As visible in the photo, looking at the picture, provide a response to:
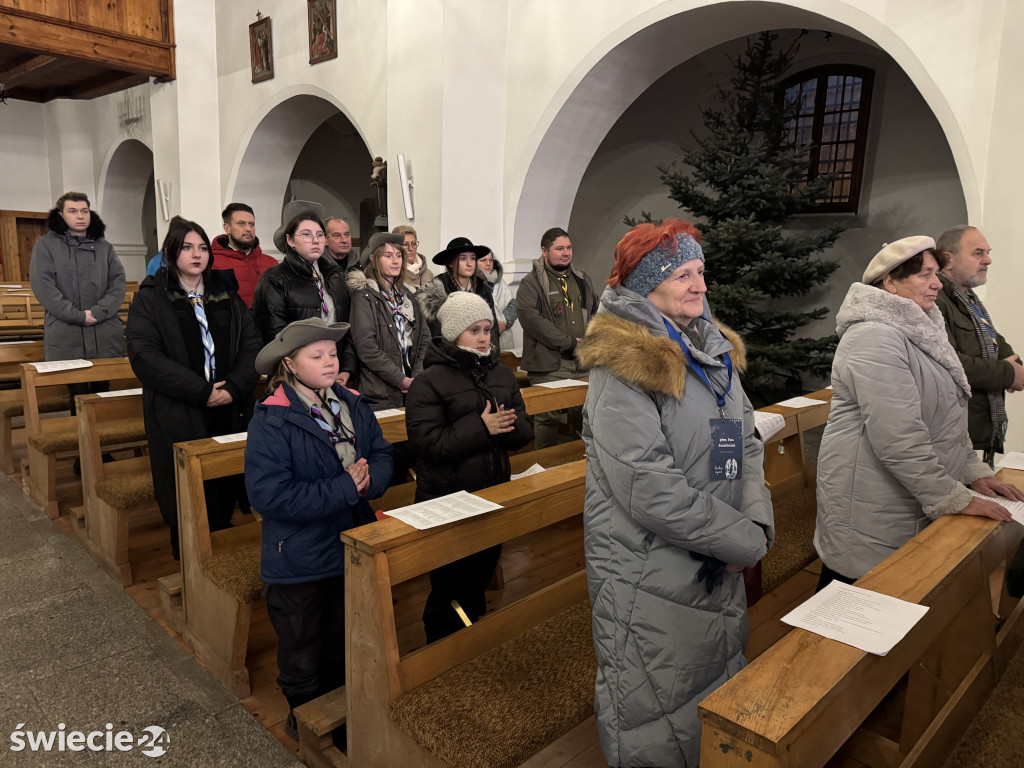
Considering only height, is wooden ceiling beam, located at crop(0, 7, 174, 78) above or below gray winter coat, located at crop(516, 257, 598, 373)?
above

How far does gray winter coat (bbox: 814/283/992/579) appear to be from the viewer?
6.46 ft

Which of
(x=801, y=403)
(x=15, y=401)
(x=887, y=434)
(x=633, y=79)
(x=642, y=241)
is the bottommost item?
(x=15, y=401)

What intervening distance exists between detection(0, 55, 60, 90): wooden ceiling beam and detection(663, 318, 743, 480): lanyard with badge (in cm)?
953

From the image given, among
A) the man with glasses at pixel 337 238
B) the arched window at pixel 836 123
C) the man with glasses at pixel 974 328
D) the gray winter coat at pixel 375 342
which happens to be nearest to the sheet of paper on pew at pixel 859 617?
the man with glasses at pixel 974 328

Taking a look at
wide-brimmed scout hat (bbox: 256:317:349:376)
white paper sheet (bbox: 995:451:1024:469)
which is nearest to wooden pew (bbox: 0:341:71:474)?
wide-brimmed scout hat (bbox: 256:317:349:376)

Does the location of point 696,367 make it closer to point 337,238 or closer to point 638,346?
point 638,346

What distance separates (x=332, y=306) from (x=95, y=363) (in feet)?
5.04

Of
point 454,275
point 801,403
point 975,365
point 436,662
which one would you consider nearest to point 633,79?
point 454,275

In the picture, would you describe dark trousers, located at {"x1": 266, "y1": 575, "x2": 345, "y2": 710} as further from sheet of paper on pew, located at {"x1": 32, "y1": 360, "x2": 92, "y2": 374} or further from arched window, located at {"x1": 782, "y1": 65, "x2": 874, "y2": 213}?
arched window, located at {"x1": 782, "y1": 65, "x2": 874, "y2": 213}

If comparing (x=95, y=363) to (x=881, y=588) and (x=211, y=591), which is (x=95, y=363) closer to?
(x=211, y=591)

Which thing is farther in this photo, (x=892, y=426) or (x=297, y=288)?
(x=297, y=288)

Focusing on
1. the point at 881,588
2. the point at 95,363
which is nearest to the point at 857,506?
the point at 881,588

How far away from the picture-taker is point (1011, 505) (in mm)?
2105

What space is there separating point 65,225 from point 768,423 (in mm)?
4020
